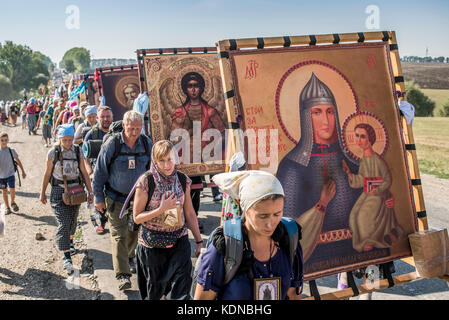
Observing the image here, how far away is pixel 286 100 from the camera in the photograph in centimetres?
319

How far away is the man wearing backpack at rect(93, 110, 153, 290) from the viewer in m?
4.35

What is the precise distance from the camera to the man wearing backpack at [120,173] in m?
4.35

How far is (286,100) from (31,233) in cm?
516

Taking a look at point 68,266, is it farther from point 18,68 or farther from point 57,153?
point 18,68

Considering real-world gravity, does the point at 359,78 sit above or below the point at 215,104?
below

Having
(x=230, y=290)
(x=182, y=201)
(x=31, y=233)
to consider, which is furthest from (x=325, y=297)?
(x=31, y=233)

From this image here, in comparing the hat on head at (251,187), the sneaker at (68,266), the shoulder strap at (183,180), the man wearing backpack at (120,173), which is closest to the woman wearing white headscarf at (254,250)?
the hat on head at (251,187)

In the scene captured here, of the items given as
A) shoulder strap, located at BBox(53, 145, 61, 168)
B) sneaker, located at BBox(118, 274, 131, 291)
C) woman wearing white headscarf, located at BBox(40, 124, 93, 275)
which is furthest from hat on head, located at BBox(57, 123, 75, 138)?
sneaker, located at BBox(118, 274, 131, 291)

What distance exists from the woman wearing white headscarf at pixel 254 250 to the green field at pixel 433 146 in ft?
33.6

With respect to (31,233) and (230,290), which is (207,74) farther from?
(230,290)

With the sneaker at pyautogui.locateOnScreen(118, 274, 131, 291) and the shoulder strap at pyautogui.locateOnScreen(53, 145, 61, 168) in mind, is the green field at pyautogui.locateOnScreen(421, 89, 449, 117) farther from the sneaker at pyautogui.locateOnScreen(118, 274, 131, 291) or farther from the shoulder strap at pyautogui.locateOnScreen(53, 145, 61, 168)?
the sneaker at pyautogui.locateOnScreen(118, 274, 131, 291)

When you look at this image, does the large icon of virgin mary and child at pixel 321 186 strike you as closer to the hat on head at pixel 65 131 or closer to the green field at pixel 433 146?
the hat on head at pixel 65 131
